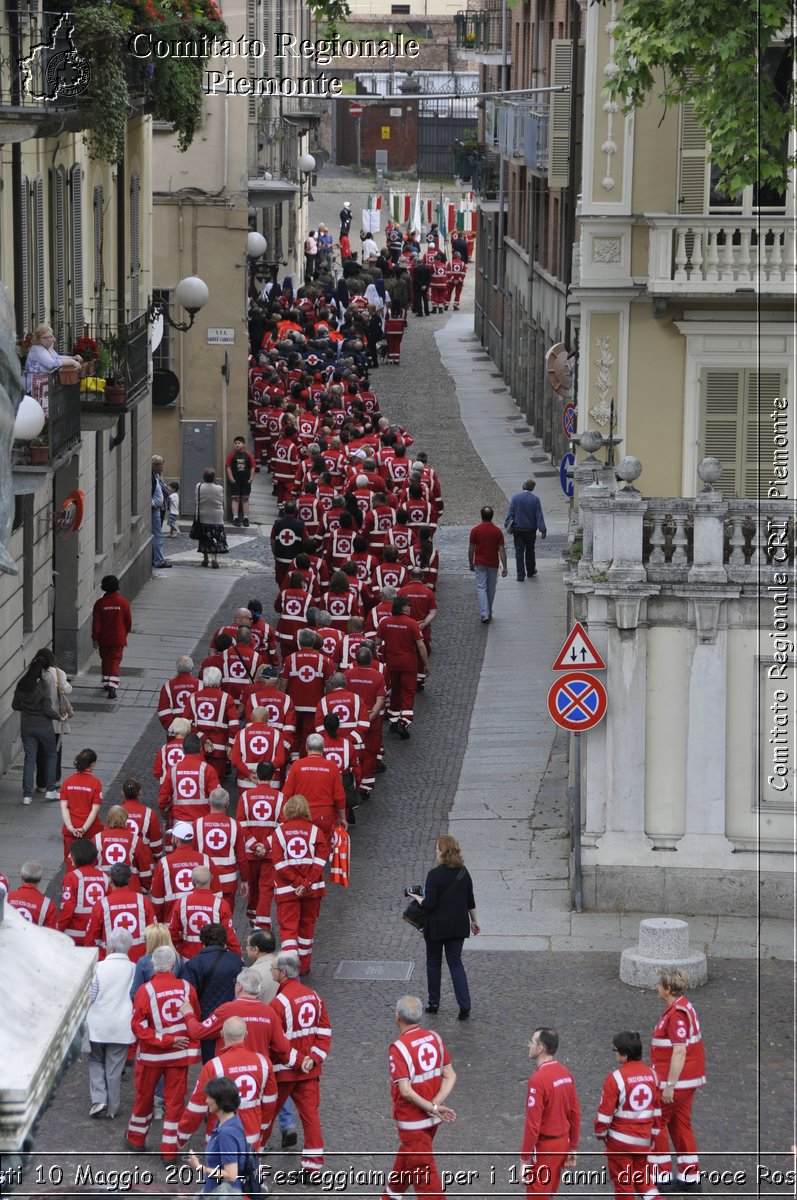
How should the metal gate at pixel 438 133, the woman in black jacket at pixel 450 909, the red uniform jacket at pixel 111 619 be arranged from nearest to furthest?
the woman in black jacket at pixel 450 909 → the red uniform jacket at pixel 111 619 → the metal gate at pixel 438 133

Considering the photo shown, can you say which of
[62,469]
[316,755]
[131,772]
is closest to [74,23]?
[62,469]

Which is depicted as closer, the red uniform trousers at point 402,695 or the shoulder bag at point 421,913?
the shoulder bag at point 421,913

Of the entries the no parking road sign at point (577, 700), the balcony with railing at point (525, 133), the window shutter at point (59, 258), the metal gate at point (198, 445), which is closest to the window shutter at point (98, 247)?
the window shutter at point (59, 258)

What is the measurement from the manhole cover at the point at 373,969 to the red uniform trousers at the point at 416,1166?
413cm

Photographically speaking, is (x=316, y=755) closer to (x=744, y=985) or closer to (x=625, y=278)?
(x=744, y=985)

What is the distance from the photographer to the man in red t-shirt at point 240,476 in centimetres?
3173

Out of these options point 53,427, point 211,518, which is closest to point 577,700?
point 53,427

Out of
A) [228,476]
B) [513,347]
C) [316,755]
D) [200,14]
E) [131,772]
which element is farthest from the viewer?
[513,347]

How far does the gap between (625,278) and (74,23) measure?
6484mm

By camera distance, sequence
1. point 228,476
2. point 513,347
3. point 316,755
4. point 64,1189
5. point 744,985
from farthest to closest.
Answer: point 513,347 < point 228,476 < point 316,755 < point 744,985 < point 64,1189

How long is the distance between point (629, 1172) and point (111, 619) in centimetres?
1248

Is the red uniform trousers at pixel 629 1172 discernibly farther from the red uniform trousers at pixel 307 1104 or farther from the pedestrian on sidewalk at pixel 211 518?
the pedestrian on sidewalk at pixel 211 518

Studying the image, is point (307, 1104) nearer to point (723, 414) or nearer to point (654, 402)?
point (654, 402)

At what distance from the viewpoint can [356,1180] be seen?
38.9 feet
